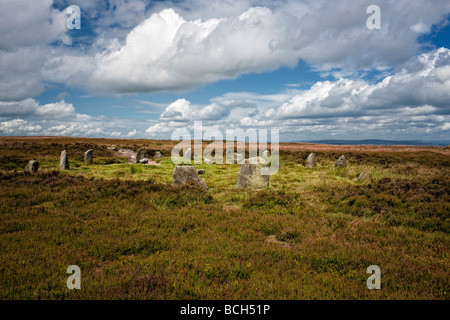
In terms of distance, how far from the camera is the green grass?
5324mm

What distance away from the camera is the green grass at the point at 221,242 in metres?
5.32

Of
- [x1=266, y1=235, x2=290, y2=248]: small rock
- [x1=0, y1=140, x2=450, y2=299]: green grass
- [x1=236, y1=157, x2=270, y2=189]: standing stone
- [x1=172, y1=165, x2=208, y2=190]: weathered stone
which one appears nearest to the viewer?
[x1=0, y1=140, x2=450, y2=299]: green grass

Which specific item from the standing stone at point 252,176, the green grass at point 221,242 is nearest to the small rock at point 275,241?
the green grass at point 221,242

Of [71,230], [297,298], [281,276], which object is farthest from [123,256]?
[297,298]

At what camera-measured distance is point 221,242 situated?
7.80m

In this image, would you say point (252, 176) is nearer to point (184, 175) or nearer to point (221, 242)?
point (184, 175)

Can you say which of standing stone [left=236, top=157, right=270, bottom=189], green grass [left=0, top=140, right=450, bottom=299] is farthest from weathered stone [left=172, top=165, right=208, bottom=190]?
standing stone [left=236, top=157, right=270, bottom=189]

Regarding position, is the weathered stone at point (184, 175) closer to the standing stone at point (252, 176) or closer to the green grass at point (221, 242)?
the green grass at point (221, 242)

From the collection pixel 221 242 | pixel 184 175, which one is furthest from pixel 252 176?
pixel 221 242

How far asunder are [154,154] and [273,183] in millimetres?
27986

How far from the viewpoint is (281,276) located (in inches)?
231

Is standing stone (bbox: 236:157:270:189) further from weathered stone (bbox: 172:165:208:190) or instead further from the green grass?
weathered stone (bbox: 172:165:208:190)

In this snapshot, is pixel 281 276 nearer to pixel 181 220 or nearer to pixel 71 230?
pixel 181 220

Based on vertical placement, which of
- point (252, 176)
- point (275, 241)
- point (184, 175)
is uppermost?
point (184, 175)
